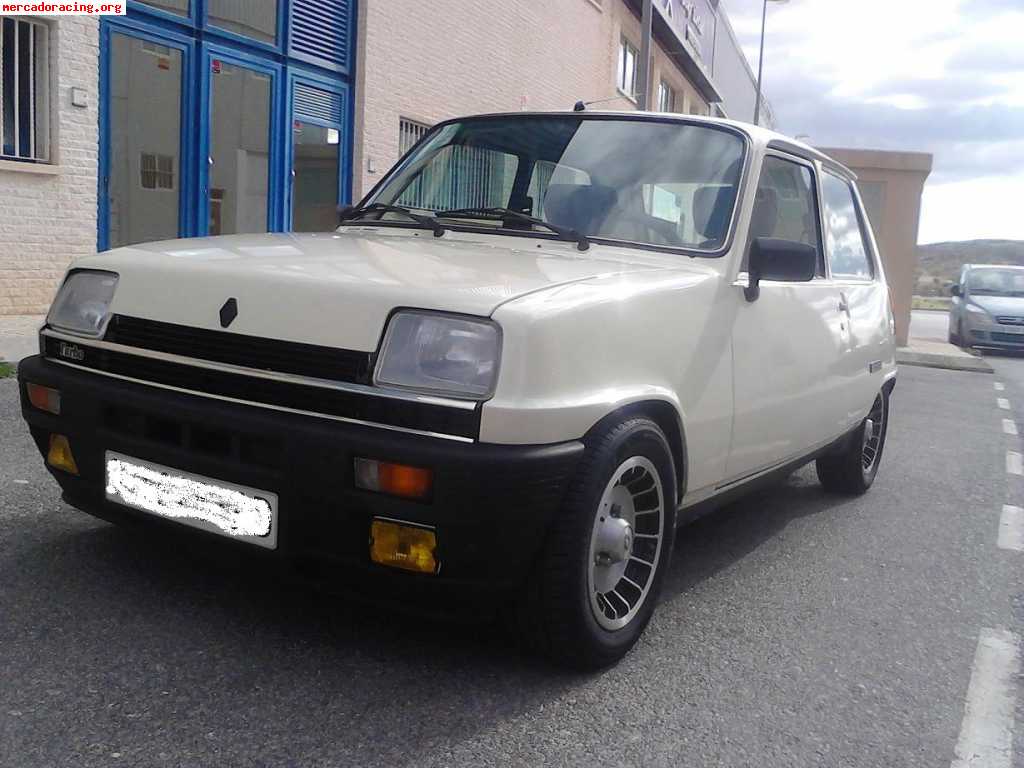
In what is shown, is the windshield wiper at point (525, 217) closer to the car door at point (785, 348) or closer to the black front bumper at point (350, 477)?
the car door at point (785, 348)

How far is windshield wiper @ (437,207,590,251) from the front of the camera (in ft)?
11.4

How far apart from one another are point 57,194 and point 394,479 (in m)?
8.82

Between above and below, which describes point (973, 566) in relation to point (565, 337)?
below

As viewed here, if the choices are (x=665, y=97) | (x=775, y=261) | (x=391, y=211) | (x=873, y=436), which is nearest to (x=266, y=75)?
(x=873, y=436)

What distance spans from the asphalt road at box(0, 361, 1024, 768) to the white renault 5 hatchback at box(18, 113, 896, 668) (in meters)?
0.26

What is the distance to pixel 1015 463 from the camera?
7.11 m

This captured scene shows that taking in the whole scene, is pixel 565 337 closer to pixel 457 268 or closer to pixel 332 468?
pixel 457 268

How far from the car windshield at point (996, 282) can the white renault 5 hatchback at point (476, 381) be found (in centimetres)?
1946

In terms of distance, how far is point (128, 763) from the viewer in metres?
2.17

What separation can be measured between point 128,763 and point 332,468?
0.74m

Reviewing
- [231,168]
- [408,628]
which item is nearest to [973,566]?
[408,628]

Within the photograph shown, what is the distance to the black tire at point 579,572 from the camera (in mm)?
2609

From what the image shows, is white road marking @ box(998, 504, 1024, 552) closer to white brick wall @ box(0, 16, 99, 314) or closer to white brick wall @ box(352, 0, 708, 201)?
white brick wall @ box(0, 16, 99, 314)

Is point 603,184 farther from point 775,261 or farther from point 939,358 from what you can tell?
point 939,358
